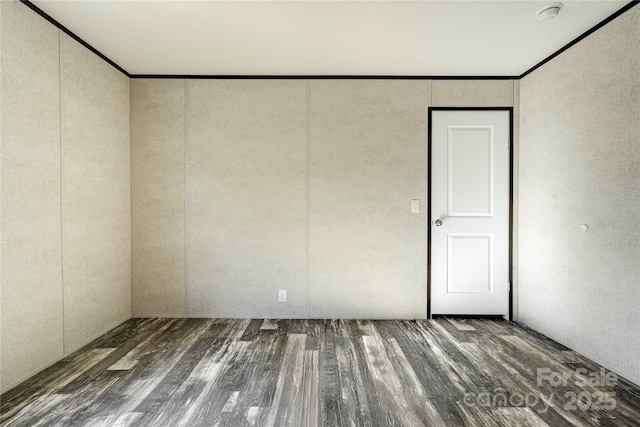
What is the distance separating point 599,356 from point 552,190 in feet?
4.46

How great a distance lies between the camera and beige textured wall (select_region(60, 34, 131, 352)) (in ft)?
8.31

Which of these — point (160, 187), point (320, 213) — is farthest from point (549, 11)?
point (160, 187)

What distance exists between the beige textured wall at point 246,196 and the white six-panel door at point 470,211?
1403mm

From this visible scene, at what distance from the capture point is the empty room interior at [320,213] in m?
2.05

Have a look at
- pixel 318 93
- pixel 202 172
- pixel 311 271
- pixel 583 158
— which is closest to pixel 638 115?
pixel 583 158

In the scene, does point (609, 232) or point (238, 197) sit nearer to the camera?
point (609, 232)

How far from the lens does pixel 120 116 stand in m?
3.19

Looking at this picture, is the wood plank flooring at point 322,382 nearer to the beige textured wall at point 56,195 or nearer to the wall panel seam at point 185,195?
the beige textured wall at point 56,195

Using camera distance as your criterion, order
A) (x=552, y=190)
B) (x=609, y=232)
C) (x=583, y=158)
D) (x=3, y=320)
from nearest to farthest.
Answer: (x=3, y=320), (x=609, y=232), (x=583, y=158), (x=552, y=190)

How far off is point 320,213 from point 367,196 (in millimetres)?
517

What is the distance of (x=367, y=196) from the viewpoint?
3.34m

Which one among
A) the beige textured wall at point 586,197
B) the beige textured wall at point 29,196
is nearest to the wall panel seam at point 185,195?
the beige textured wall at point 29,196

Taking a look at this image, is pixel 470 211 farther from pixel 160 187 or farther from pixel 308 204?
pixel 160 187

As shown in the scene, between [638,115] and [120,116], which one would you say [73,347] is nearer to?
[120,116]
